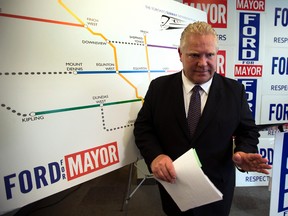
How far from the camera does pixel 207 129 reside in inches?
35.2

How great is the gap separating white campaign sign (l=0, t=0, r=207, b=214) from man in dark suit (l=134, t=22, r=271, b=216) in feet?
0.59

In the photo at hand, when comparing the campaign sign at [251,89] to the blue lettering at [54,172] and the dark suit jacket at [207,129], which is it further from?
the blue lettering at [54,172]

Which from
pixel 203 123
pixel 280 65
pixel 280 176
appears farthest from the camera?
pixel 280 65

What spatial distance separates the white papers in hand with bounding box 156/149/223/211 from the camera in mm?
722

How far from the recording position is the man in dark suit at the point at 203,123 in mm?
884

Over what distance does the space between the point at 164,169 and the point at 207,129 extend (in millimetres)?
286

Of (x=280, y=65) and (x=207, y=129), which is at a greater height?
(x=280, y=65)

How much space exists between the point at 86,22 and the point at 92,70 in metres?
0.22

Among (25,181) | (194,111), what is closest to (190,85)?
(194,111)

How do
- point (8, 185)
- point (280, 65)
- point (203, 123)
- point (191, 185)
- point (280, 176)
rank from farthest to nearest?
point (280, 65) < point (280, 176) < point (203, 123) < point (191, 185) < point (8, 185)

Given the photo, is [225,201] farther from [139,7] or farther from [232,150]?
[139,7]

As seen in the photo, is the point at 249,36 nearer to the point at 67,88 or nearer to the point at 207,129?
the point at 207,129

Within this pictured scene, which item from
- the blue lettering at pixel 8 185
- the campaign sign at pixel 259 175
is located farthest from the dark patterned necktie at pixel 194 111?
the campaign sign at pixel 259 175

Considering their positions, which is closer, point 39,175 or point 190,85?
point 39,175
